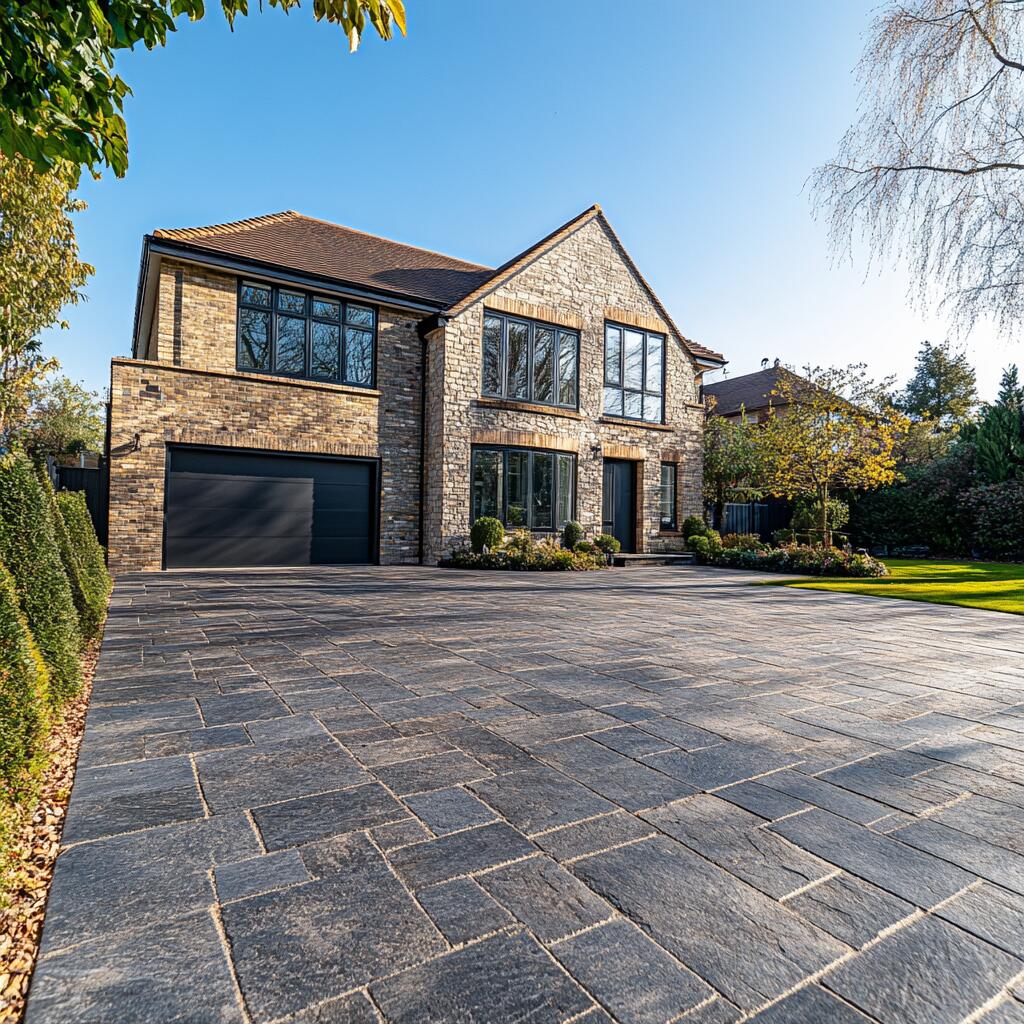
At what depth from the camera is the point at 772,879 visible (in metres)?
1.73

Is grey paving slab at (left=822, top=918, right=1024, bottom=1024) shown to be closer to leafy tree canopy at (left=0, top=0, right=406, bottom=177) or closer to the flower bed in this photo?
leafy tree canopy at (left=0, top=0, right=406, bottom=177)

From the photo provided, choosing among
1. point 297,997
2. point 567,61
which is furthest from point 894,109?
point 297,997

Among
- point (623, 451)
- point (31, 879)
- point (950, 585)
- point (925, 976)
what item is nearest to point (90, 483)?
point (623, 451)

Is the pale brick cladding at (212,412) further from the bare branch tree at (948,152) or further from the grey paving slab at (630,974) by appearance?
the grey paving slab at (630,974)

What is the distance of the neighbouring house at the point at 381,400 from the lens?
416 inches

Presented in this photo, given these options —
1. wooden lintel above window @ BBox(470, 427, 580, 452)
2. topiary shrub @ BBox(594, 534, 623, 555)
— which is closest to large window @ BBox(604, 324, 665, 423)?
wooden lintel above window @ BBox(470, 427, 580, 452)

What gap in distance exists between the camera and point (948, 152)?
9953 millimetres

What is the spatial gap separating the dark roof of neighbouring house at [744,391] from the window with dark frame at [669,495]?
11.8 meters

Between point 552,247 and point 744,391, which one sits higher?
point 552,247

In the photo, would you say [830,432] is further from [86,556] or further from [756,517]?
[86,556]

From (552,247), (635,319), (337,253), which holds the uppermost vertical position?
(552,247)

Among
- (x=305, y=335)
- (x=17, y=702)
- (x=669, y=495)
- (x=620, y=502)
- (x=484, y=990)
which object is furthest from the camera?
(x=669, y=495)

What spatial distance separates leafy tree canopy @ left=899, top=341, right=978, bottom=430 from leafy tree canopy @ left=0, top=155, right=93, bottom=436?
38309mm

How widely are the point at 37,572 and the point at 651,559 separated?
12.3m
